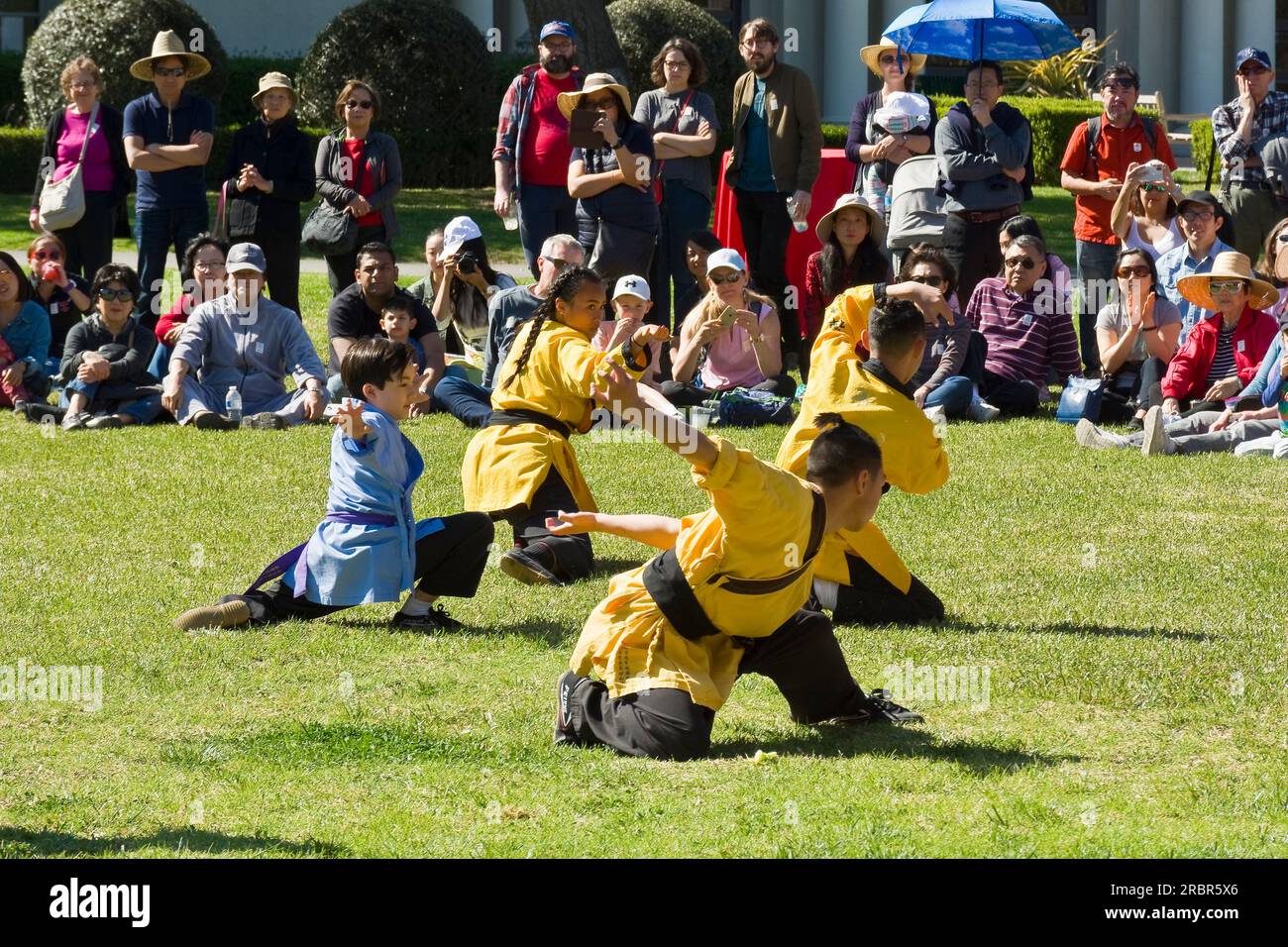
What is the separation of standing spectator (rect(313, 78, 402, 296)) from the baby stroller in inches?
147

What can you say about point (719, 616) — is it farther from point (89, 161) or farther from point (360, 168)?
point (89, 161)

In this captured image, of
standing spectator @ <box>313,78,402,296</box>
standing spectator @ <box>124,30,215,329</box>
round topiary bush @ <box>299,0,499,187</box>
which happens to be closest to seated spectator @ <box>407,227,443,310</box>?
standing spectator @ <box>313,78,402,296</box>

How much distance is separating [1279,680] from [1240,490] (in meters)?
3.55

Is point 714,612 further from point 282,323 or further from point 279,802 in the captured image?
point 282,323

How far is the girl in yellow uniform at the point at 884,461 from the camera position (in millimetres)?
7312

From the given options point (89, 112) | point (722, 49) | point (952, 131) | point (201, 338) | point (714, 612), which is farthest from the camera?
point (722, 49)

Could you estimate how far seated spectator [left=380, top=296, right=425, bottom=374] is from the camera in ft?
38.0

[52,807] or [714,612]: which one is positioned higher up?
[714,612]

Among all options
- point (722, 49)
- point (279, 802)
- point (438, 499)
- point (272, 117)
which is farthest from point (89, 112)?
point (722, 49)

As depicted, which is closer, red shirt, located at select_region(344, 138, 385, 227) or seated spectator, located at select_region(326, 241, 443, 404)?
seated spectator, located at select_region(326, 241, 443, 404)

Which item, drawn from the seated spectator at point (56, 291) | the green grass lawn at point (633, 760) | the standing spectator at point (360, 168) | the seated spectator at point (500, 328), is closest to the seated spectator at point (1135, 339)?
the green grass lawn at point (633, 760)

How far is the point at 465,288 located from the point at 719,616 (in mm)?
7875

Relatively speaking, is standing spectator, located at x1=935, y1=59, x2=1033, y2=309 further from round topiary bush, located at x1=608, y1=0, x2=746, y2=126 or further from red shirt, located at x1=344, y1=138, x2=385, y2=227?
round topiary bush, located at x1=608, y1=0, x2=746, y2=126

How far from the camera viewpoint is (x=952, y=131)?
12898 millimetres
